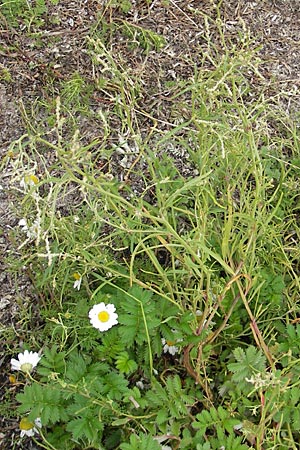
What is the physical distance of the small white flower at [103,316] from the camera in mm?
1816

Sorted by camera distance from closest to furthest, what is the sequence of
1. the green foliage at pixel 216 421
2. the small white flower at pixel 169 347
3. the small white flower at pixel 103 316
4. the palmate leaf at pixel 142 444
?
the palmate leaf at pixel 142 444 < the green foliage at pixel 216 421 < the small white flower at pixel 103 316 < the small white flower at pixel 169 347

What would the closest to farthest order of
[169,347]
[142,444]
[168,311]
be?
[142,444]
[168,311]
[169,347]

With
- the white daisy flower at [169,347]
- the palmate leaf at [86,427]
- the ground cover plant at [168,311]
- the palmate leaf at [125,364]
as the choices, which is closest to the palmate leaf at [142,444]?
the ground cover plant at [168,311]

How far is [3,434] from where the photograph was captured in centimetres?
194

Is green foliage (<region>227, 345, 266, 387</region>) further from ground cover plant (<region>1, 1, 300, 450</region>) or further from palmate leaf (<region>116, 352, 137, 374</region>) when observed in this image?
palmate leaf (<region>116, 352, 137, 374</region>)

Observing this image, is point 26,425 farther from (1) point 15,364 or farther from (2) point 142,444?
(2) point 142,444

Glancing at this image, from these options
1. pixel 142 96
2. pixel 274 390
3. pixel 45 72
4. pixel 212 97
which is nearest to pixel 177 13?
pixel 142 96

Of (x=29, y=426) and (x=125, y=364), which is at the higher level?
(x=125, y=364)

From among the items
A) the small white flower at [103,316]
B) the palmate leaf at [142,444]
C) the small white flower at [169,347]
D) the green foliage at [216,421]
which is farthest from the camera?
the small white flower at [169,347]

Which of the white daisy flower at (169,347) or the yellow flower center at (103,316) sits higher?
the yellow flower center at (103,316)

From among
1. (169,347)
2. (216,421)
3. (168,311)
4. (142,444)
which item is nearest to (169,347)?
(169,347)

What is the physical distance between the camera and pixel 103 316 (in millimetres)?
1829

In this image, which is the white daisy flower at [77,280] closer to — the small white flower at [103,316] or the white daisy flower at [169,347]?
the small white flower at [103,316]

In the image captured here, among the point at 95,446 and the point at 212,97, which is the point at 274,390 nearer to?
the point at 95,446
